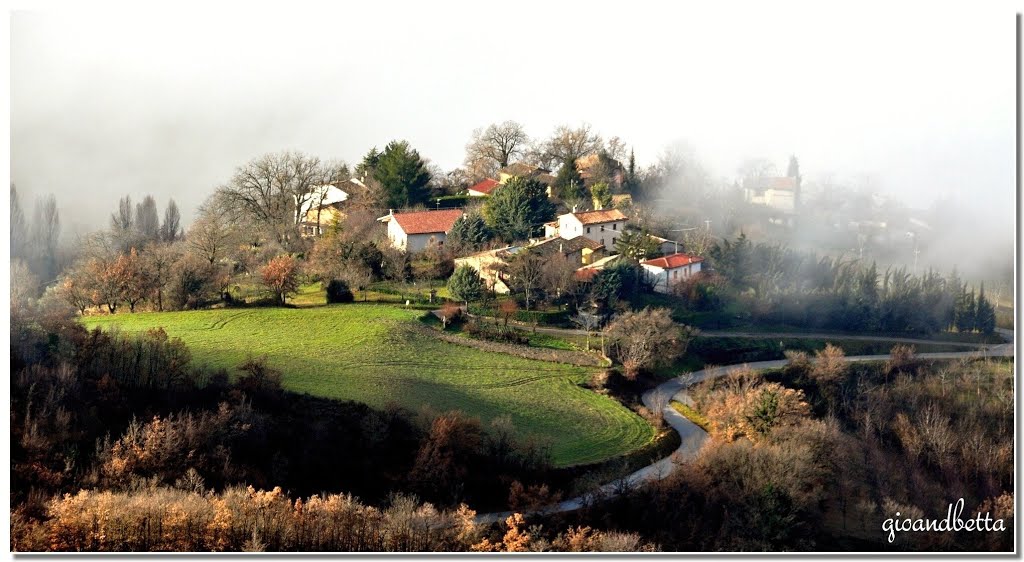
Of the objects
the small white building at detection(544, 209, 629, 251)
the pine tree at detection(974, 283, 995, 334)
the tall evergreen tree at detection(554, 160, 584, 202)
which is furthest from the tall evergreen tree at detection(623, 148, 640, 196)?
the pine tree at detection(974, 283, 995, 334)

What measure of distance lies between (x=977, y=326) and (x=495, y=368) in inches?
451

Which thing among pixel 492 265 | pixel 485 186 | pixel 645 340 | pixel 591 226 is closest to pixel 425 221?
pixel 492 265

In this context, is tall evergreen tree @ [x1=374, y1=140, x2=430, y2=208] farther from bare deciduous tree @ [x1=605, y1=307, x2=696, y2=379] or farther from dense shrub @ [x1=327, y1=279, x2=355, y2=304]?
bare deciduous tree @ [x1=605, y1=307, x2=696, y2=379]

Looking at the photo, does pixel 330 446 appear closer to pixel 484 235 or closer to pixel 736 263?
pixel 484 235

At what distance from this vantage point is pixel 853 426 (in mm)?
16531

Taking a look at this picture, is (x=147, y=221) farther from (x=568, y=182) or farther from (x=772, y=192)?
(x=772, y=192)

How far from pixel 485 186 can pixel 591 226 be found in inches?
228

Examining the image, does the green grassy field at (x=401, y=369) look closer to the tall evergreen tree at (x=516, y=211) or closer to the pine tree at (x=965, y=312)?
the tall evergreen tree at (x=516, y=211)

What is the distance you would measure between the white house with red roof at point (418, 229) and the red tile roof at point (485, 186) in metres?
4.39

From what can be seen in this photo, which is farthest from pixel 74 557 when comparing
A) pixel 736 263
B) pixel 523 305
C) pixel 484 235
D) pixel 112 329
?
pixel 736 263

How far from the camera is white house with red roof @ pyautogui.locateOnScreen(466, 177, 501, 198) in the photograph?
28.8 m

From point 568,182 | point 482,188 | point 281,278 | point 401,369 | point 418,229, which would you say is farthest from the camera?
point 482,188

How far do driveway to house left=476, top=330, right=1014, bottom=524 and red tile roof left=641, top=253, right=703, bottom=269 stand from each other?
3938 mm

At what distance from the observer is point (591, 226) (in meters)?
24.6
